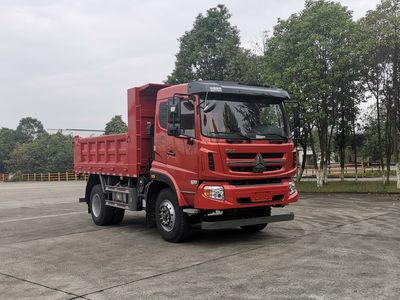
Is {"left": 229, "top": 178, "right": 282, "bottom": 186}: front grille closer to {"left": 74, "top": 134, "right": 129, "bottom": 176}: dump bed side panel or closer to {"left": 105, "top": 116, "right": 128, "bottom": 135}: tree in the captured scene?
{"left": 74, "top": 134, "right": 129, "bottom": 176}: dump bed side panel

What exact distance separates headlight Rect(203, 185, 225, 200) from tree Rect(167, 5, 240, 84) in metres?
22.7

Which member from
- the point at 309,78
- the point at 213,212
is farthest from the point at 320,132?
the point at 213,212

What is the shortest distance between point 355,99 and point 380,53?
5.04 meters

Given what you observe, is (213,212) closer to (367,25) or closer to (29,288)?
(29,288)

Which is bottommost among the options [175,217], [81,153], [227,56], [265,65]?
[175,217]

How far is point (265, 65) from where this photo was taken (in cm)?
2416

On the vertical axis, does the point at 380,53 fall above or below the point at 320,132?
above

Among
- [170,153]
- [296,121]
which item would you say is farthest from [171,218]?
[296,121]

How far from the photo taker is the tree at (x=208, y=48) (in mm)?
31688

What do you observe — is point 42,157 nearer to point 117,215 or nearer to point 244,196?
point 117,215

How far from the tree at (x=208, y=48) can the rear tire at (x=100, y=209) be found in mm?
19588

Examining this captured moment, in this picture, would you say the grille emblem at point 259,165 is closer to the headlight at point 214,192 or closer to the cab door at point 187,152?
the headlight at point 214,192

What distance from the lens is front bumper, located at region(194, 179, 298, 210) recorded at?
7.94m

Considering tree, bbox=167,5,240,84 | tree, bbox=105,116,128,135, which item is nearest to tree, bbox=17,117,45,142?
tree, bbox=105,116,128,135
